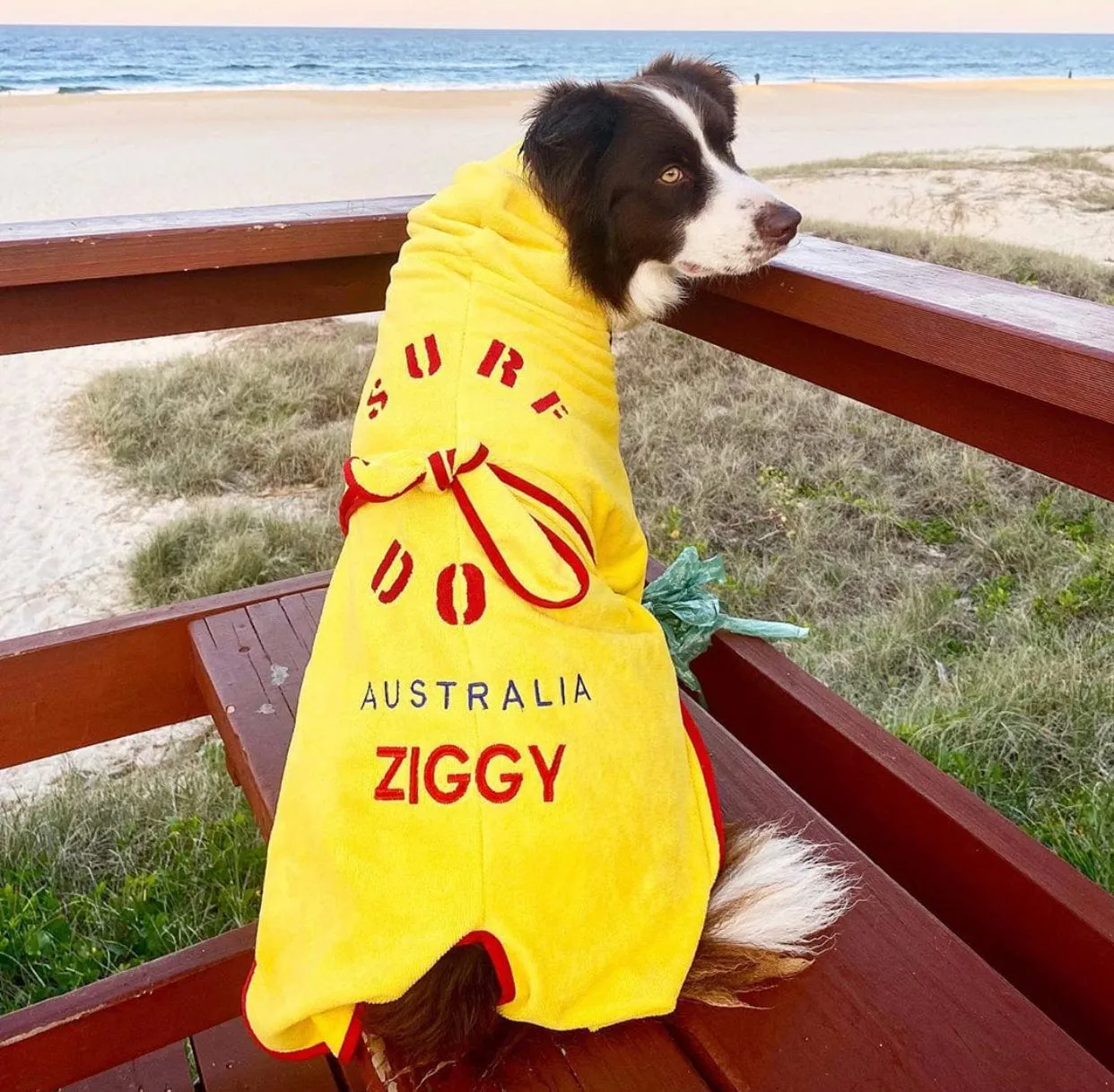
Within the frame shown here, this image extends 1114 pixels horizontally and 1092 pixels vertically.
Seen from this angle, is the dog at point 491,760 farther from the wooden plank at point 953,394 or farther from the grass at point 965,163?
the grass at point 965,163

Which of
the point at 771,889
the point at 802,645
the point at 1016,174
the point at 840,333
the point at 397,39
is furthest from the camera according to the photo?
the point at 397,39

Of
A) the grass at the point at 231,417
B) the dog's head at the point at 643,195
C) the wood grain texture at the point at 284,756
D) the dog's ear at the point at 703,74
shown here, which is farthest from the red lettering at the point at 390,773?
the grass at the point at 231,417

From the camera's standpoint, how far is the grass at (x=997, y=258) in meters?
6.56

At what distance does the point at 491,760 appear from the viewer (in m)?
0.98

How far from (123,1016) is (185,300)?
1.10m

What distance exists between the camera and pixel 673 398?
17.1ft

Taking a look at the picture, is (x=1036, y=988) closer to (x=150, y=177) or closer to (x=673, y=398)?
(x=673, y=398)

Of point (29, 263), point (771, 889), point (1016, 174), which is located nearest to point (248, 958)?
point (771, 889)

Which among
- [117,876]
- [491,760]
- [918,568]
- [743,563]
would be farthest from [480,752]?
[918,568]

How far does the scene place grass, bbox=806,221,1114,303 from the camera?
6.56m

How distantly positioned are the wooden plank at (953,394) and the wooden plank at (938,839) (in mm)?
527

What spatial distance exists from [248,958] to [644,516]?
293 cm

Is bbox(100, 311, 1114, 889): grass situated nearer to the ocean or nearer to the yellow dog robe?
the yellow dog robe

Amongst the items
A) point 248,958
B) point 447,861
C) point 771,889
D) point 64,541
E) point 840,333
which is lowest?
point 64,541
